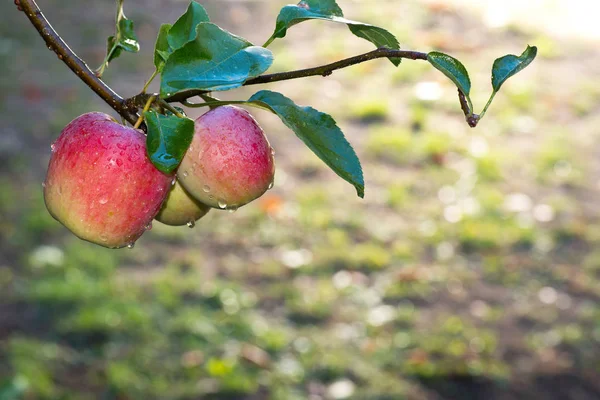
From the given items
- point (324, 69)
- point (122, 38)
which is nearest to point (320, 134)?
point (324, 69)

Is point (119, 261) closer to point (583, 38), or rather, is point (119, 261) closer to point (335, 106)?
point (335, 106)

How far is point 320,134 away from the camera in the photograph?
894 millimetres

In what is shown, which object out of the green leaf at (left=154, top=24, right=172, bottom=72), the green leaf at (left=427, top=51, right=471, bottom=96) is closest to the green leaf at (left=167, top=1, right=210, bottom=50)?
the green leaf at (left=154, top=24, right=172, bottom=72)

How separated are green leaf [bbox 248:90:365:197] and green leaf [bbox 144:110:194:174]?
3.4 inches

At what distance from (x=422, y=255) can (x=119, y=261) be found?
144cm

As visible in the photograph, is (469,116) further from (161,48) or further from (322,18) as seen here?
(161,48)

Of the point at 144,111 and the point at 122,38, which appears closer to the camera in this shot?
the point at 144,111

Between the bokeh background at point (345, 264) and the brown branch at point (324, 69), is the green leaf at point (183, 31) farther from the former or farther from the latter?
the bokeh background at point (345, 264)

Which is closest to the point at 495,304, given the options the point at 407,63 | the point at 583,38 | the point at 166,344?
the point at 166,344

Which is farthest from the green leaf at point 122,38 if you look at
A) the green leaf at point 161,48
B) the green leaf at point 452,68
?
the green leaf at point 452,68

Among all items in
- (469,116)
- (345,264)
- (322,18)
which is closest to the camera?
(469,116)

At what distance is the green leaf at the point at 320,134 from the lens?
88 centimetres

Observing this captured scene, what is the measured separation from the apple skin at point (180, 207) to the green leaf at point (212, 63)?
186 millimetres

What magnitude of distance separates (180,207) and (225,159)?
0.43 ft
